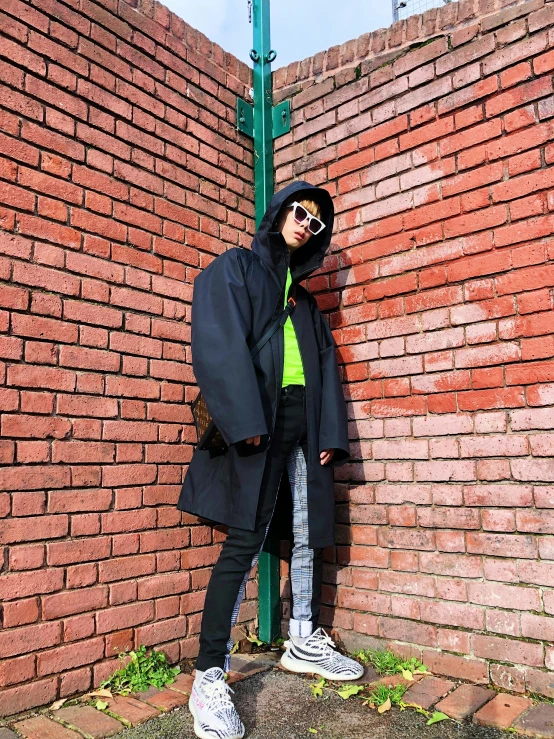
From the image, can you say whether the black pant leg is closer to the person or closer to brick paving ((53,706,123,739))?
the person

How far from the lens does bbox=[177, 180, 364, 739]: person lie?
243 centimetres

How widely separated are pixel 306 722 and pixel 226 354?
1379 mm

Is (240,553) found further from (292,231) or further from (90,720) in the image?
(292,231)

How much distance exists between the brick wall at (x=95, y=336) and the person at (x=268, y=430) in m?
0.35

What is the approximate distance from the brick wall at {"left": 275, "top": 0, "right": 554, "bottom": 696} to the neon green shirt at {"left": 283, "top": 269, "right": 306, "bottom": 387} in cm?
46

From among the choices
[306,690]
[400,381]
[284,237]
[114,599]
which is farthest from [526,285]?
[114,599]

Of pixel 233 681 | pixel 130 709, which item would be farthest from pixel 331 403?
pixel 130 709

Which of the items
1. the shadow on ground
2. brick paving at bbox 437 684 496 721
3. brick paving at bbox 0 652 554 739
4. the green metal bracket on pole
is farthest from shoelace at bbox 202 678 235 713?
the green metal bracket on pole

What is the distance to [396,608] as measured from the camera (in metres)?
2.90

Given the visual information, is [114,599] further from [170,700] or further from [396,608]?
[396,608]

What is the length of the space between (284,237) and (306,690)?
6.37ft

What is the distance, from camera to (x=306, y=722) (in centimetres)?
230

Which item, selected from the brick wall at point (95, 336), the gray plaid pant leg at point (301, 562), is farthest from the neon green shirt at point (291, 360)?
the brick wall at point (95, 336)

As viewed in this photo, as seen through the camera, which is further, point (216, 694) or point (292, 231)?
point (292, 231)
